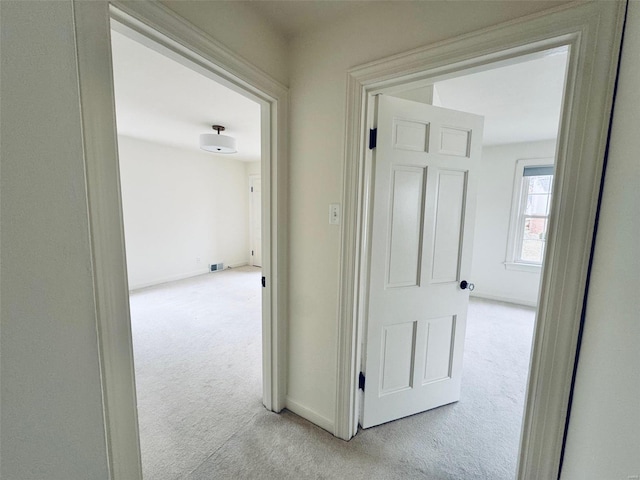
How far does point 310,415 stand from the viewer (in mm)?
1665

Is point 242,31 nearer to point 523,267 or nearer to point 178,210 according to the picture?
point 178,210

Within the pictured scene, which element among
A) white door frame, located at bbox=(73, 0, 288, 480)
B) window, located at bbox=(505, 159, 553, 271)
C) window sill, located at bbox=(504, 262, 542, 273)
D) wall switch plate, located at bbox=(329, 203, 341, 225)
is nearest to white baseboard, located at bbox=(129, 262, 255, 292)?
white door frame, located at bbox=(73, 0, 288, 480)

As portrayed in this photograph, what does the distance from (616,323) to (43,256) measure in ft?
4.88

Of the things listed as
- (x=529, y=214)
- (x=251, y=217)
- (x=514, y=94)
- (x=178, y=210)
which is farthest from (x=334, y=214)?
(x=251, y=217)

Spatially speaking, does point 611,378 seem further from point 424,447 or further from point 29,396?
point 29,396

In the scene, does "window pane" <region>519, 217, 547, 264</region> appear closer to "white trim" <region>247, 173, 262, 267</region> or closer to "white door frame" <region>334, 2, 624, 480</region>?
"white door frame" <region>334, 2, 624, 480</region>

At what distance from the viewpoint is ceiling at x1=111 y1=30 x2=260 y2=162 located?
6.16 ft

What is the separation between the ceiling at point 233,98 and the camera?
1.90m

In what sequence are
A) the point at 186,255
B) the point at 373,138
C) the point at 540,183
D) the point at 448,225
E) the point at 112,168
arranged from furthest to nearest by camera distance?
the point at 186,255
the point at 540,183
the point at 448,225
the point at 373,138
the point at 112,168

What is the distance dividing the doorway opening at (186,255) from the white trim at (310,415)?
268 millimetres

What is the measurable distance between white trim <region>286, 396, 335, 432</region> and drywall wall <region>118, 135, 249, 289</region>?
368cm

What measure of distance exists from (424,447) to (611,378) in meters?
1.17

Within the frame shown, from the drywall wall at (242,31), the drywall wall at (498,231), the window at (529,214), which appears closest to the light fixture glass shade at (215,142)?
the drywall wall at (242,31)

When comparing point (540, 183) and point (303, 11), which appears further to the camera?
point (540, 183)
